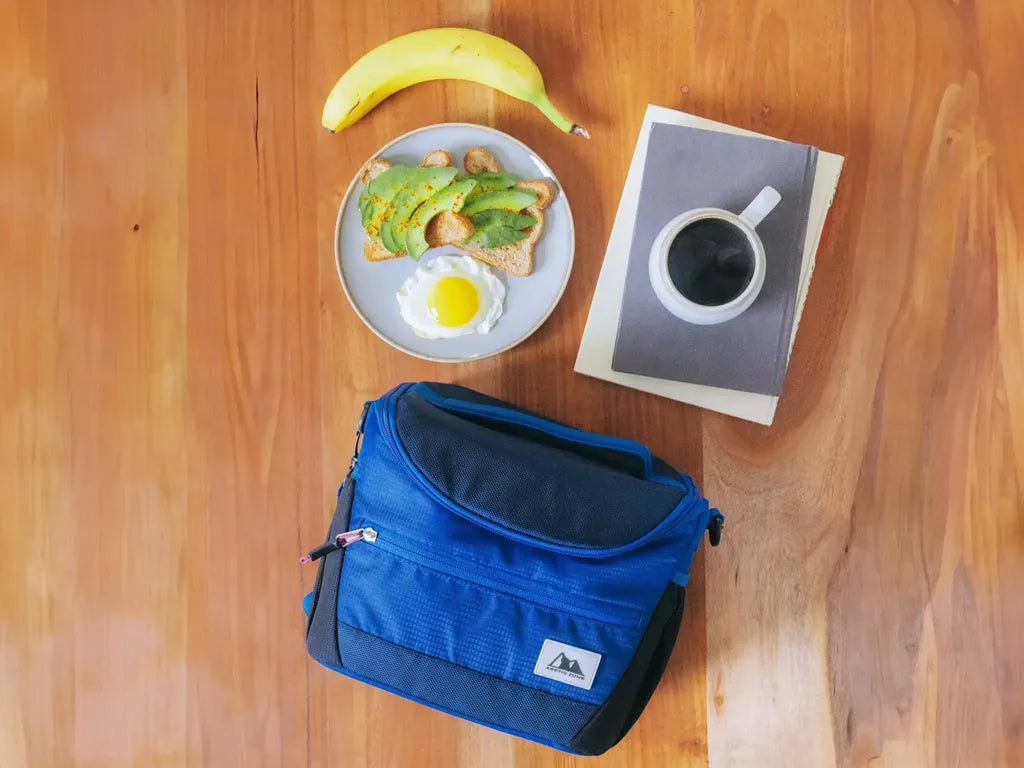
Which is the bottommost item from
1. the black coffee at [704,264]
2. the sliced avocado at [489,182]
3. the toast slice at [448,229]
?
the black coffee at [704,264]

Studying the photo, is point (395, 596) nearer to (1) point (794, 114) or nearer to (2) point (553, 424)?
(2) point (553, 424)

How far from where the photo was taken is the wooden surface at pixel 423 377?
31.2 inches

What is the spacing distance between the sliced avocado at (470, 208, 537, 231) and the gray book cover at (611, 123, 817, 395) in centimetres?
16

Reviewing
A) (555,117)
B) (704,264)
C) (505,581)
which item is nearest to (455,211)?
(555,117)

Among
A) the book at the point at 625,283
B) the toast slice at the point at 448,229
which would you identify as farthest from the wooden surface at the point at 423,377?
the toast slice at the point at 448,229

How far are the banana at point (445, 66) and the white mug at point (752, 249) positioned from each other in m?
0.16

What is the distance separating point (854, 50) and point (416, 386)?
1.94 ft

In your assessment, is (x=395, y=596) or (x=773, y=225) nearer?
(x=395, y=596)

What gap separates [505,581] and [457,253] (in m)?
0.34

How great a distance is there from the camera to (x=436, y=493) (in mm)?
647

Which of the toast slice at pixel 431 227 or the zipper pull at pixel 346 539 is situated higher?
the toast slice at pixel 431 227

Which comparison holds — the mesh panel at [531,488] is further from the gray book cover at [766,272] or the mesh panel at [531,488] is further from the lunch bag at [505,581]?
the gray book cover at [766,272]

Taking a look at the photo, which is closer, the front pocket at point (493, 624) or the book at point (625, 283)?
the front pocket at point (493, 624)

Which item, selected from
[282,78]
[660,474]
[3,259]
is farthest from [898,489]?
[3,259]
